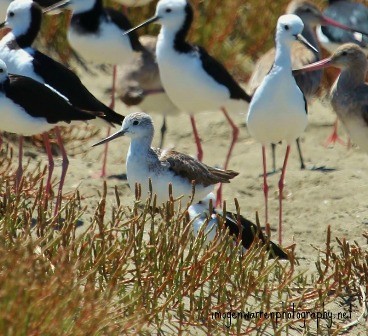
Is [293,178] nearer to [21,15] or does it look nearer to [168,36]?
[168,36]

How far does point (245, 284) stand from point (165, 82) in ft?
11.0

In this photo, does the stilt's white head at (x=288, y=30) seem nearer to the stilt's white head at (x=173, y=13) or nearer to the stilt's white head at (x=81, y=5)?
the stilt's white head at (x=173, y=13)

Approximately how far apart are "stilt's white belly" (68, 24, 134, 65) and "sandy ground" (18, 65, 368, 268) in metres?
0.88

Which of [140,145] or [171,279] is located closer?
[171,279]

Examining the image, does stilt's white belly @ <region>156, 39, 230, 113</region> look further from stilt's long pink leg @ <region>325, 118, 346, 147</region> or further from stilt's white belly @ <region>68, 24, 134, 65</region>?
stilt's long pink leg @ <region>325, 118, 346, 147</region>

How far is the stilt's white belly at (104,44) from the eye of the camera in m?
8.77

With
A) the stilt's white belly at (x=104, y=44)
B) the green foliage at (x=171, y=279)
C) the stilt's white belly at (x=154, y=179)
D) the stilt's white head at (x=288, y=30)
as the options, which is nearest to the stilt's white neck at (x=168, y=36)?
the stilt's white belly at (x=104, y=44)

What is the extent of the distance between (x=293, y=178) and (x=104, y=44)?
6.71 feet

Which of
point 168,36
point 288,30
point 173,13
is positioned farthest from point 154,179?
point 173,13

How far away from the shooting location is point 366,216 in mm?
7188

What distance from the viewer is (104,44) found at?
8.78 metres

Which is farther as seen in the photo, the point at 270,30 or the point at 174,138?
the point at 270,30

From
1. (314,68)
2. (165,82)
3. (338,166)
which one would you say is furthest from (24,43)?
(338,166)

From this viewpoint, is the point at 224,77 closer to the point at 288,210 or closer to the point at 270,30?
the point at 288,210
